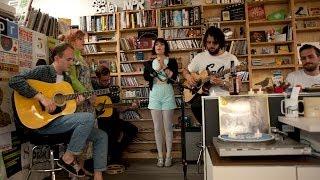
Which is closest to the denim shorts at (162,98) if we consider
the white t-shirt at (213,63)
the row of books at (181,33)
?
the white t-shirt at (213,63)

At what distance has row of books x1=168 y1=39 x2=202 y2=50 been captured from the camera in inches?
184

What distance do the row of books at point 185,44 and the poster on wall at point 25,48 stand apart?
226cm

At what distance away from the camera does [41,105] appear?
2385 mm

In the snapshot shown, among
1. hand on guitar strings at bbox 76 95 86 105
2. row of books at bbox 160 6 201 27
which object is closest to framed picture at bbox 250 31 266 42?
row of books at bbox 160 6 201 27

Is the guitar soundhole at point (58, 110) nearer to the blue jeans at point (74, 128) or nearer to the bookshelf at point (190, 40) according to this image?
the blue jeans at point (74, 128)

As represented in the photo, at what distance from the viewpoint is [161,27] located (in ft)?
15.5

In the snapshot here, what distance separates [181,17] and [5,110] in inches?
117

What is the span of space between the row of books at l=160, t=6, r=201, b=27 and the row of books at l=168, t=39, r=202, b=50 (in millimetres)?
247

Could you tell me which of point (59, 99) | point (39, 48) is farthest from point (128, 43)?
point (59, 99)

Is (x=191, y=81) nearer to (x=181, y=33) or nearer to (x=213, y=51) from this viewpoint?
(x=213, y=51)

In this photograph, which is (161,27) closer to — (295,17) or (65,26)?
(65,26)

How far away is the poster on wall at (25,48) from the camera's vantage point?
2.82 metres

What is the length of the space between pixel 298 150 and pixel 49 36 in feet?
9.87

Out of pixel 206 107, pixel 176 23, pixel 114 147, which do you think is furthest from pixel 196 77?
pixel 176 23
